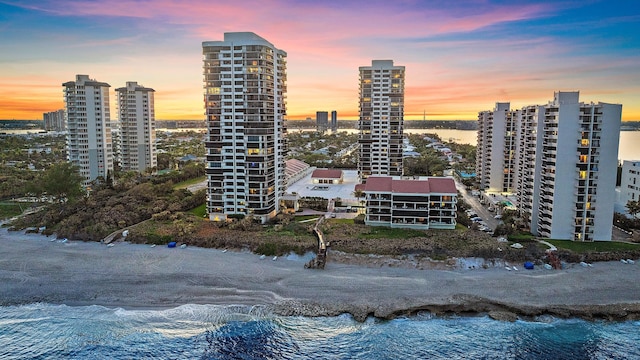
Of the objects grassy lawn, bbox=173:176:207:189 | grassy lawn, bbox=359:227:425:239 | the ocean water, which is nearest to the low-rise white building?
grassy lawn, bbox=359:227:425:239

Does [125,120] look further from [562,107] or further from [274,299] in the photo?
[562,107]

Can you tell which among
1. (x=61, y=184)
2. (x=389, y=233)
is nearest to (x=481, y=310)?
(x=389, y=233)

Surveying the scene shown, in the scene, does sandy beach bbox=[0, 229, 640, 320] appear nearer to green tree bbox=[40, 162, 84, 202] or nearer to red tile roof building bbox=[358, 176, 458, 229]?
red tile roof building bbox=[358, 176, 458, 229]

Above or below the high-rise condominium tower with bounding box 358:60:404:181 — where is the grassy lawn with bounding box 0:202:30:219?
below

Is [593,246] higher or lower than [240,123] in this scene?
lower

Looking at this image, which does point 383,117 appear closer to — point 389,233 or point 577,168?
point 389,233
